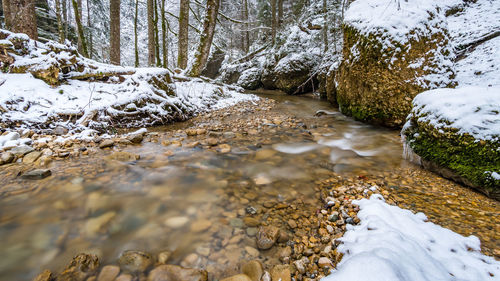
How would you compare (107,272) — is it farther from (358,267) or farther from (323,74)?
(323,74)

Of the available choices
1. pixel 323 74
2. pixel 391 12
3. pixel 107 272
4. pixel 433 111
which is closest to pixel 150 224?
pixel 107 272

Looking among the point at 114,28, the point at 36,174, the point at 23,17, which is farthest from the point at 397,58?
the point at 23,17

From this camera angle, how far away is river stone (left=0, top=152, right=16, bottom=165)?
2342mm

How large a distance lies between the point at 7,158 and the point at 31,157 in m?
Result: 0.20

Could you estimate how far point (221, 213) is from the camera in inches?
71.2

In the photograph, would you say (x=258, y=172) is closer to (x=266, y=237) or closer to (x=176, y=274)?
(x=266, y=237)

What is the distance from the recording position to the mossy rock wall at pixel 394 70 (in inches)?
150

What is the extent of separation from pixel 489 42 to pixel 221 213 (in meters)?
9.37

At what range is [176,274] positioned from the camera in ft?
4.09

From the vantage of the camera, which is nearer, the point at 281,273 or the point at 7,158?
the point at 281,273

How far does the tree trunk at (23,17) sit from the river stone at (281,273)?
746cm

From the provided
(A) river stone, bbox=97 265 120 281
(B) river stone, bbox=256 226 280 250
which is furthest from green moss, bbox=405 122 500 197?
(A) river stone, bbox=97 265 120 281

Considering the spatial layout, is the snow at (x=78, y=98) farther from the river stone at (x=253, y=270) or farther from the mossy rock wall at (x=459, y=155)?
the mossy rock wall at (x=459, y=155)

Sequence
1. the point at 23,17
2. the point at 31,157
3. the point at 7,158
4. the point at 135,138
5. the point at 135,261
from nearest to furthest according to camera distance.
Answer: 1. the point at 135,261
2. the point at 7,158
3. the point at 31,157
4. the point at 135,138
5. the point at 23,17
